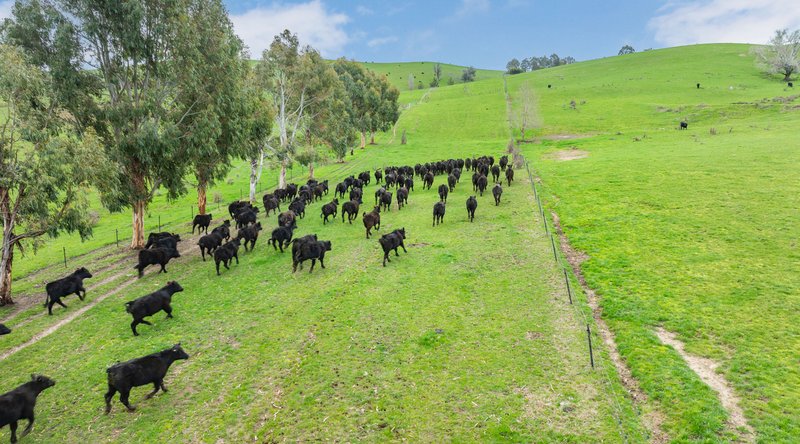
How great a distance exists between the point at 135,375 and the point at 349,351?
4.98 meters

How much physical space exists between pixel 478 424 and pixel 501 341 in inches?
129

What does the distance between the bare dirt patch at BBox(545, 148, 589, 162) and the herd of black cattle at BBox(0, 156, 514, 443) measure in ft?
28.4

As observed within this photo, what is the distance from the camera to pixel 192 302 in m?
15.1

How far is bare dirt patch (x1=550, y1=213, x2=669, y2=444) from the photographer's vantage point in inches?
325

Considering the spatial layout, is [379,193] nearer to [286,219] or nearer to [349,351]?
[286,219]

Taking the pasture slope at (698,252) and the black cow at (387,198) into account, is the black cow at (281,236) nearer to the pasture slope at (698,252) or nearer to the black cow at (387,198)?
the black cow at (387,198)

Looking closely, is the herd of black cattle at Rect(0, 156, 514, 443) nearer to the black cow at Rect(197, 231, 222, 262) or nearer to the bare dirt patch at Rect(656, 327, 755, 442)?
the black cow at Rect(197, 231, 222, 262)

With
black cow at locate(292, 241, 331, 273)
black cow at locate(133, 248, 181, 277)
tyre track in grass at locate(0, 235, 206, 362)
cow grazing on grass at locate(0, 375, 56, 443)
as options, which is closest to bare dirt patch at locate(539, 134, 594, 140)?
black cow at locate(292, 241, 331, 273)

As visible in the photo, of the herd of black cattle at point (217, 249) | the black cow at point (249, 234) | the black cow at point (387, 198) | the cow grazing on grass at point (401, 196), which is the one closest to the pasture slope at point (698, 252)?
the herd of black cattle at point (217, 249)

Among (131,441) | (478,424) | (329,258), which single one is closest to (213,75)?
(329,258)

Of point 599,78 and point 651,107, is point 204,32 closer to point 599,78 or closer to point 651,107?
point 651,107

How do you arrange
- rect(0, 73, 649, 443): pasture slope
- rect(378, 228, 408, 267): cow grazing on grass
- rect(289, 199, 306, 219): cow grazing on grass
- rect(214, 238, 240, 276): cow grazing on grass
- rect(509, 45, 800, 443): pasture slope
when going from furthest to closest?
rect(289, 199, 306, 219): cow grazing on grass → rect(214, 238, 240, 276): cow grazing on grass → rect(378, 228, 408, 267): cow grazing on grass → rect(509, 45, 800, 443): pasture slope → rect(0, 73, 649, 443): pasture slope

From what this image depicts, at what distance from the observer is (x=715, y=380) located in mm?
9477

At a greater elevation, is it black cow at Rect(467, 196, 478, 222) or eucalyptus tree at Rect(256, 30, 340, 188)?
eucalyptus tree at Rect(256, 30, 340, 188)
